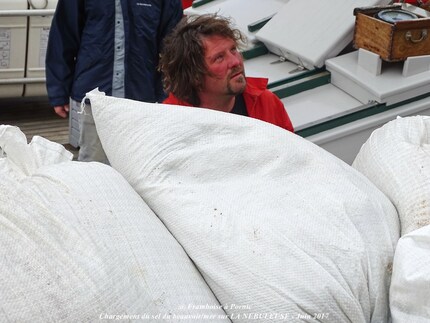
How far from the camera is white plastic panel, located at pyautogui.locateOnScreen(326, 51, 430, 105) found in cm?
325

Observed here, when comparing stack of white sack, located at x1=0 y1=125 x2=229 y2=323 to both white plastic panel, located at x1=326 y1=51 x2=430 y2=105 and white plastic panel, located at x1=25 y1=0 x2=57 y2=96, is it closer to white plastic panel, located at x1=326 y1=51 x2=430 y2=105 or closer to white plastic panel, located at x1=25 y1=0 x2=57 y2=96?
white plastic panel, located at x1=326 y1=51 x2=430 y2=105

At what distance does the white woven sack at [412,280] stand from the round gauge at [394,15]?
72.7 inches

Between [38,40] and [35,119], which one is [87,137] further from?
[35,119]

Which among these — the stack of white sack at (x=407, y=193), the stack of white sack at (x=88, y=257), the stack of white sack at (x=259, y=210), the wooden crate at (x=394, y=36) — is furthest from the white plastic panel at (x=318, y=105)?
the stack of white sack at (x=88, y=257)

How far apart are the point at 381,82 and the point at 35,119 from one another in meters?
3.14

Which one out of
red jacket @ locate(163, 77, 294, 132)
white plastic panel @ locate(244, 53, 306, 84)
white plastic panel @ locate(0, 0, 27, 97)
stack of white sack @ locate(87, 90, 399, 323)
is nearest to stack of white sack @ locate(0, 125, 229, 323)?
stack of white sack @ locate(87, 90, 399, 323)

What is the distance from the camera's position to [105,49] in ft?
11.4

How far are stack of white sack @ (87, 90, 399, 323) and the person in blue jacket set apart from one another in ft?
5.15

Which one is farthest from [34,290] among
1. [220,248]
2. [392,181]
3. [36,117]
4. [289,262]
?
[36,117]

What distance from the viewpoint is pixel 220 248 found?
5.16 feet

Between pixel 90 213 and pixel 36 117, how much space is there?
430 centimetres

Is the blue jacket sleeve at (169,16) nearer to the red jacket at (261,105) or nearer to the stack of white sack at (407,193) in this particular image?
the red jacket at (261,105)

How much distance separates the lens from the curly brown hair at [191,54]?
103 inches

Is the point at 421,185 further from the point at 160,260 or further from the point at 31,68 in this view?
the point at 31,68
